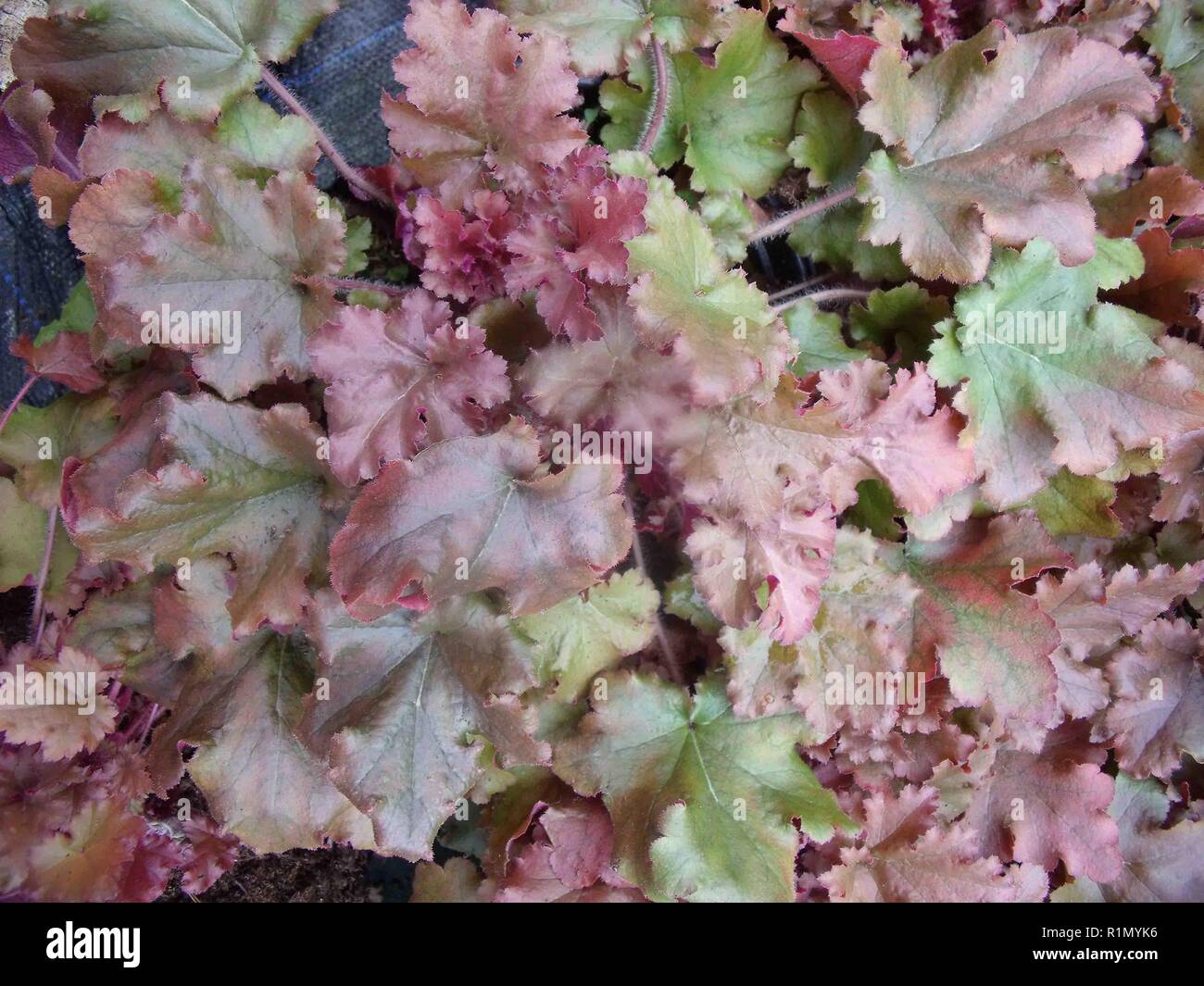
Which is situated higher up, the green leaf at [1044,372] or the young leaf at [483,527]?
the green leaf at [1044,372]

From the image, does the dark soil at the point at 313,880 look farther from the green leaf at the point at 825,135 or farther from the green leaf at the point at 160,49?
the green leaf at the point at 825,135

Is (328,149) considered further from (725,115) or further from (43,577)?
(43,577)

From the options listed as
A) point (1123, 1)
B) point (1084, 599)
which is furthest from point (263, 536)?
point (1123, 1)

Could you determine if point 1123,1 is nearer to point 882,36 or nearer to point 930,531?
point 882,36

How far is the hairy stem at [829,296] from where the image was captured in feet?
7.88

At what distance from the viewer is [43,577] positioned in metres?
2.49

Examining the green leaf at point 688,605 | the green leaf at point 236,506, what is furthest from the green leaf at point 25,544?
the green leaf at point 688,605

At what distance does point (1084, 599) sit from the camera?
2.40m

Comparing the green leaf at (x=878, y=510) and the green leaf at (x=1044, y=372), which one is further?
the green leaf at (x=878, y=510)

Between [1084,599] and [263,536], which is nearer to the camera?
[263,536]

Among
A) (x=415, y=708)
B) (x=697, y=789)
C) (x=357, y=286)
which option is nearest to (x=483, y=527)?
(x=415, y=708)

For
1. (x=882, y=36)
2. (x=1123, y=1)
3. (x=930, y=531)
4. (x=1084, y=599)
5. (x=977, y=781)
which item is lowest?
(x=977, y=781)

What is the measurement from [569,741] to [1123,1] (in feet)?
7.75

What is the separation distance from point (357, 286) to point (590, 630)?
0.99 m
